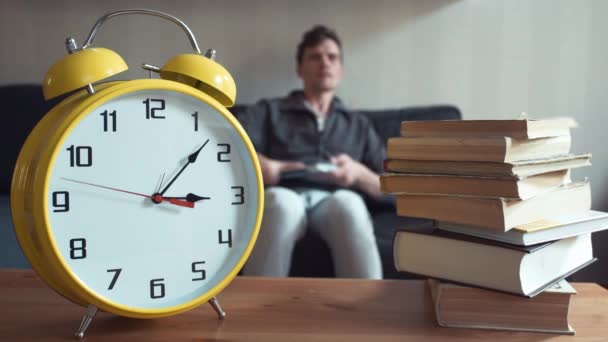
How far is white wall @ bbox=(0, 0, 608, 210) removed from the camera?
2.36 m

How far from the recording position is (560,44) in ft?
7.72

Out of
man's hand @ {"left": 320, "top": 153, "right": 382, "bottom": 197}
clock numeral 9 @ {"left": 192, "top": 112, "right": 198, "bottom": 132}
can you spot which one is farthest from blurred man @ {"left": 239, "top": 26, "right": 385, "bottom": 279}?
clock numeral 9 @ {"left": 192, "top": 112, "right": 198, "bottom": 132}

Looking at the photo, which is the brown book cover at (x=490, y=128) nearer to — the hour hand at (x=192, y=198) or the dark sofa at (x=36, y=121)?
the hour hand at (x=192, y=198)

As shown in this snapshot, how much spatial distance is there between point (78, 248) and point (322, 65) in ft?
5.26

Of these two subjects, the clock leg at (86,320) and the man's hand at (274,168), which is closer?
the clock leg at (86,320)

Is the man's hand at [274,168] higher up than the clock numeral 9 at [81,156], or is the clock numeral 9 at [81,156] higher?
the clock numeral 9 at [81,156]

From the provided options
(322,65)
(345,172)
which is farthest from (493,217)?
(322,65)

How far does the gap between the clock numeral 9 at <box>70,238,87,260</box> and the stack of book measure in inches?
16.4

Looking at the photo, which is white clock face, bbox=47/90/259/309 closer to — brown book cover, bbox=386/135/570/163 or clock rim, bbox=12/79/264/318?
clock rim, bbox=12/79/264/318

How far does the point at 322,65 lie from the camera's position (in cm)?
210

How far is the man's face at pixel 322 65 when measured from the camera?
2100 mm

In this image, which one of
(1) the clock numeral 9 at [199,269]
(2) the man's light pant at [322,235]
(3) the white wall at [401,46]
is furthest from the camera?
(3) the white wall at [401,46]

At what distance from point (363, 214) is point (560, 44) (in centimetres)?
136

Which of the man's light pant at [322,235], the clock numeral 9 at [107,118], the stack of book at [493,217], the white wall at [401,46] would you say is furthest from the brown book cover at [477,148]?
the white wall at [401,46]
